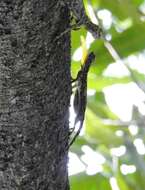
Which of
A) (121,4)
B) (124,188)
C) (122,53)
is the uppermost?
(121,4)

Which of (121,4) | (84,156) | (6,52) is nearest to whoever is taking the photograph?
(6,52)

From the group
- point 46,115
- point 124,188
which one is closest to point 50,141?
point 46,115

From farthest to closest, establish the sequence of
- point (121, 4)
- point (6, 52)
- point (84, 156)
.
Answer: point (84, 156), point (121, 4), point (6, 52)

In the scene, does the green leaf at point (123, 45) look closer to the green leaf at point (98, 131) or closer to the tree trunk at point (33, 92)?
the green leaf at point (98, 131)

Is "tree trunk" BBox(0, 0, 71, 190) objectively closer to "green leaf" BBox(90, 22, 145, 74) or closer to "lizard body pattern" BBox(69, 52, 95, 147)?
"lizard body pattern" BBox(69, 52, 95, 147)

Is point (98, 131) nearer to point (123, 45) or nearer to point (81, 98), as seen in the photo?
point (123, 45)

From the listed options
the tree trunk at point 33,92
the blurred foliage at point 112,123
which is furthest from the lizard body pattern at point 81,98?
the blurred foliage at point 112,123

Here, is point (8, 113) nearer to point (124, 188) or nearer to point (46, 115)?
point (46, 115)
